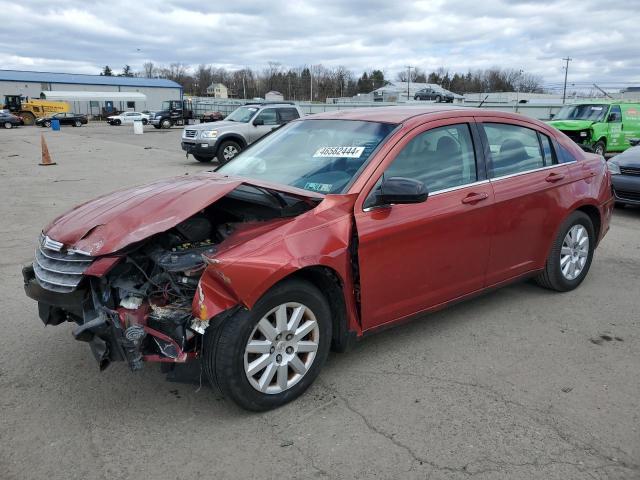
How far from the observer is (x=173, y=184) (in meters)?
3.67

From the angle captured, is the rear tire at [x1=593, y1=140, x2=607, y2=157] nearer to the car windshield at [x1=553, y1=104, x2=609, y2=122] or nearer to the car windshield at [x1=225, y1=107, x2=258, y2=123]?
the car windshield at [x1=553, y1=104, x2=609, y2=122]

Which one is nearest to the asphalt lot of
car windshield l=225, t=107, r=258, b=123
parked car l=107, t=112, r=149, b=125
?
car windshield l=225, t=107, r=258, b=123

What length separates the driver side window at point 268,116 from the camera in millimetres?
16328

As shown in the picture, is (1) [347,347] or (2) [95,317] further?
(1) [347,347]

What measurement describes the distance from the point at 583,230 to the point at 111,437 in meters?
4.38

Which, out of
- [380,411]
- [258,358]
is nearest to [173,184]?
[258,358]

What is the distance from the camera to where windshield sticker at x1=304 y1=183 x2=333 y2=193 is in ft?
11.5

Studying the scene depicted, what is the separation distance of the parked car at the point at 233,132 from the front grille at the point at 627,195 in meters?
9.21

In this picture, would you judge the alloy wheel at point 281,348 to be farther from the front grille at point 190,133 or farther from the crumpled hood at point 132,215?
the front grille at point 190,133

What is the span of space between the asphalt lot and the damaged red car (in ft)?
1.08

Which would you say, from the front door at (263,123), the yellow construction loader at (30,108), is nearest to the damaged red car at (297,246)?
the front door at (263,123)

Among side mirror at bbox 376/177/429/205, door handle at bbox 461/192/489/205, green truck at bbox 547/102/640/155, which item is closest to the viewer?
side mirror at bbox 376/177/429/205

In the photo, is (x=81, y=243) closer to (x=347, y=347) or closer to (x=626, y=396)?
(x=347, y=347)

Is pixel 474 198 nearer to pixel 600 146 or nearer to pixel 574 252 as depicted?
pixel 574 252
